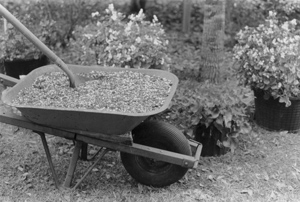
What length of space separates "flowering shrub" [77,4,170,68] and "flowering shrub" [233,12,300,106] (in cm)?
95

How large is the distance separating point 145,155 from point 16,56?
284cm

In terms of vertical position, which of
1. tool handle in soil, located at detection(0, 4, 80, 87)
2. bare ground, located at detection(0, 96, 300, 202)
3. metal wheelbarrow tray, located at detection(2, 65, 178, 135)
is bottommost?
bare ground, located at detection(0, 96, 300, 202)

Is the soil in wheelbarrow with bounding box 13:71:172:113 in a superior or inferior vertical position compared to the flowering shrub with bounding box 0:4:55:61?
superior

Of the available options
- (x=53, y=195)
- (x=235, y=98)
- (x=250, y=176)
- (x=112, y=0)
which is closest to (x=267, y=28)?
(x=235, y=98)

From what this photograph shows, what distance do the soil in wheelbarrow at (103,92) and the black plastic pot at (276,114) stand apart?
1.49 metres

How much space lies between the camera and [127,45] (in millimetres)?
4348

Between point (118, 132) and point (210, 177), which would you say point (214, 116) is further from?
point (118, 132)

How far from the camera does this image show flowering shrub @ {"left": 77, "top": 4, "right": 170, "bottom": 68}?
432 cm

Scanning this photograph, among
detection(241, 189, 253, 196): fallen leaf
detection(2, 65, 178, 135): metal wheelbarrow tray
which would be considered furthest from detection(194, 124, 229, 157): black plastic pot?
detection(2, 65, 178, 135): metal wheelbarrow tray

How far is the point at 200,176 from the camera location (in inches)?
151

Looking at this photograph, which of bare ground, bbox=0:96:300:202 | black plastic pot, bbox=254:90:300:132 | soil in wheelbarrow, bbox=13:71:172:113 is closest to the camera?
soil in wheelbarrow, bbox=13:71:172:113

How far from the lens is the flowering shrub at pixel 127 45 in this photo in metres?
4.32

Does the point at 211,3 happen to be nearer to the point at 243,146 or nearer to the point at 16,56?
the point at 243,146

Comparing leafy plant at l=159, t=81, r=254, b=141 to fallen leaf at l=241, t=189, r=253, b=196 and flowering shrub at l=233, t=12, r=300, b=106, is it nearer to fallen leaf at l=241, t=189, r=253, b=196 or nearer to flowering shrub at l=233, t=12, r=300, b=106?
flowering shrub at l=233, t=12, r=300, b=106
